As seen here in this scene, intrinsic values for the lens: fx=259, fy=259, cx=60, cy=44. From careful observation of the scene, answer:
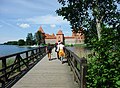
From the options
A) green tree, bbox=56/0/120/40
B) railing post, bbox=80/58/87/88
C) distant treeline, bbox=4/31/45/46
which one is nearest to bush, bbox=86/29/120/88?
railing post, bbox=80/58/87/88

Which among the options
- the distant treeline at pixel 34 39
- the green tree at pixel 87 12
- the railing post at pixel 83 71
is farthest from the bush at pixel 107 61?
the distant treeline at pixel 34 39

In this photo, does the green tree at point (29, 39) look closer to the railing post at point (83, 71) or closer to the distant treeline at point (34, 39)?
the distant treeline at point (34, 39)

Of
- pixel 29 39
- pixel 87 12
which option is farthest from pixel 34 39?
pixel 87 12

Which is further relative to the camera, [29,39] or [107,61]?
A: [29,39]

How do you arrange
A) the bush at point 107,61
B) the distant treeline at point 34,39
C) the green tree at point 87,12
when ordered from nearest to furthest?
1. the bush at point 107,61
2. the green tree at point 87,12
3. the distant treeline at point 34,39

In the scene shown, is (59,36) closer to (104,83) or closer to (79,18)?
(79,18)

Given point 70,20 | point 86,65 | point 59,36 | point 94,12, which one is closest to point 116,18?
point 94,12

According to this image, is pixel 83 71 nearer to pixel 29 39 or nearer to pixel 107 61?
pixel 107 61

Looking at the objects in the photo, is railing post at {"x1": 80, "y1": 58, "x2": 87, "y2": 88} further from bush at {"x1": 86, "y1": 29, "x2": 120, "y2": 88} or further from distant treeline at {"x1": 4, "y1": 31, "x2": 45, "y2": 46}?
distant treeline at {"x1": 4, "y1": 31, "x2": 45, "y2": 46}

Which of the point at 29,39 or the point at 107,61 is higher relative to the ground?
the point at 29,39

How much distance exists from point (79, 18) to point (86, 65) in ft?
72.3

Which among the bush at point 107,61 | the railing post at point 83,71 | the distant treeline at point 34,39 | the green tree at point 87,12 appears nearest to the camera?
the bush at point 107,61

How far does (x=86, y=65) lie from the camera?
6246mm

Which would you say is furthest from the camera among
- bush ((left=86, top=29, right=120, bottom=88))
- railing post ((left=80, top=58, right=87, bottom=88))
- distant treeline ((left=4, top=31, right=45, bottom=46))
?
distant treeline ((left=4, top=31, right=45, bottom=46))
